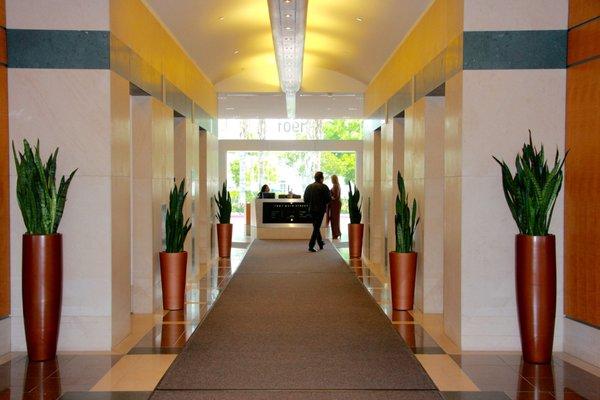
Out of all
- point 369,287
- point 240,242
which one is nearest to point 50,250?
point 369,287

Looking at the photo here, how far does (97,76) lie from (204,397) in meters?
2.69

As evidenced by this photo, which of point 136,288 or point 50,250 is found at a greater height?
point 50,250

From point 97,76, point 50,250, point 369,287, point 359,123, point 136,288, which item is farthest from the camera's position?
point 359,123

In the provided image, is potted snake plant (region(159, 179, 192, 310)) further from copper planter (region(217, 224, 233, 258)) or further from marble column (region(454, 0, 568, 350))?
copper planter (region(217, 224, 233, 258))

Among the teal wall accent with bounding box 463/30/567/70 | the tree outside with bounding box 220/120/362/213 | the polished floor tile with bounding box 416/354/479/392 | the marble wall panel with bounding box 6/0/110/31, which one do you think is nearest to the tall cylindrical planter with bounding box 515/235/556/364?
the polished floor tile with bounding box 416/354/479/392

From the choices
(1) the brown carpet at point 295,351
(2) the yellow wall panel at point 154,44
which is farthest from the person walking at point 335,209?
(1) the brown carpet at point 295,351

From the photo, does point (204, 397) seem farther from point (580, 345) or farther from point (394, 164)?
point (394, 164)

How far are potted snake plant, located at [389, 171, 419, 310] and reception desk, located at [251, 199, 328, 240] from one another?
8.52 meters

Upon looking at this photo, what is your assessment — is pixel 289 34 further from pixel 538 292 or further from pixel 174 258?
pixel 538 292

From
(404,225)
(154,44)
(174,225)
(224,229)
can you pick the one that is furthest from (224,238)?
(404,225)

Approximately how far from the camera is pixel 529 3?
17.7ft

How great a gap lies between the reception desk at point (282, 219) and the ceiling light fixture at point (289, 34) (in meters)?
4.36

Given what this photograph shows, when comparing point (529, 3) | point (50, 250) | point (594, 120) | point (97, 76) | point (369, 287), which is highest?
point (529, 3)

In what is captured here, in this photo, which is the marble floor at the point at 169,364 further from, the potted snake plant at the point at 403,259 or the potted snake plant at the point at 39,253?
the potted snake plant at the point at 403,259
